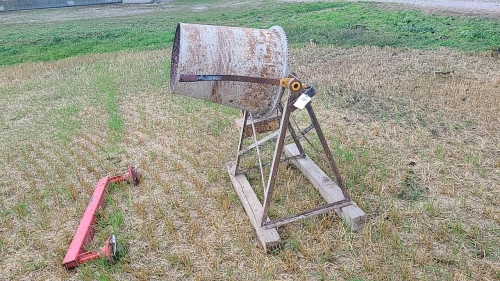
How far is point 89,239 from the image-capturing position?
354 centimetres

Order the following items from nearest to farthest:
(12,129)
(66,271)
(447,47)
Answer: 1. (66,271)
2. (12,129)
3. (447,47)

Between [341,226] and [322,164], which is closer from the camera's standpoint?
[341,226]

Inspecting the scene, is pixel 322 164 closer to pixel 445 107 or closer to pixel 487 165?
pixel 487 165

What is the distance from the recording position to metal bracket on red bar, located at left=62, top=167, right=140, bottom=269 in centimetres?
322

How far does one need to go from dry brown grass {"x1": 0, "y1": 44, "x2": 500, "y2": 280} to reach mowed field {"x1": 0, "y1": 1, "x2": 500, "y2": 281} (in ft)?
0.05

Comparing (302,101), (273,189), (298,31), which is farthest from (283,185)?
(298,31)

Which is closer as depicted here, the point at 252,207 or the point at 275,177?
the point at 275,177

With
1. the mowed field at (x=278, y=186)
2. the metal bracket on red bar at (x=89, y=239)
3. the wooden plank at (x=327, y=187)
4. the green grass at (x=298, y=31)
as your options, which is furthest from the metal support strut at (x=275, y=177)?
the green grass at (x=298, y=31)

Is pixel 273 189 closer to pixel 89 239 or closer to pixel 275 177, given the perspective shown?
pixel 275 177

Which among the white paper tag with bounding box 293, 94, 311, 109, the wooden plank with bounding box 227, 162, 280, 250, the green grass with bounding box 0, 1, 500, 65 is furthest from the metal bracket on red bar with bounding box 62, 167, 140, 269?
→ the green grass with bounding box 0, 1, 500, 65

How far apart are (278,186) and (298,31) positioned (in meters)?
9.47

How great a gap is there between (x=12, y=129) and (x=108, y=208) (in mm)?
3706

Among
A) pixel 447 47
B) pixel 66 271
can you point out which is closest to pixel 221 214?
pixel 66 271

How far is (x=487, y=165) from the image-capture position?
429cm
